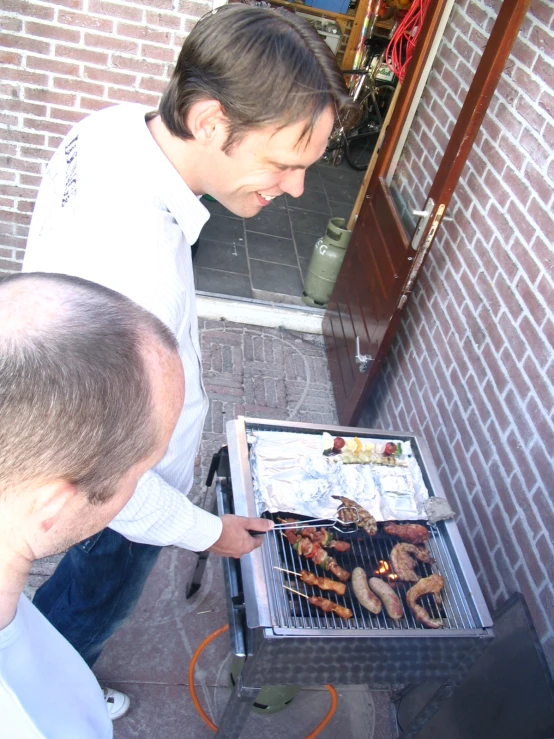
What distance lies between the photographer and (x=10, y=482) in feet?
3.14

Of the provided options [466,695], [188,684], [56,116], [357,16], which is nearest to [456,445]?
[466,695]

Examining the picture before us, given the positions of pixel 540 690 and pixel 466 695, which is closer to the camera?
pixel 540 690

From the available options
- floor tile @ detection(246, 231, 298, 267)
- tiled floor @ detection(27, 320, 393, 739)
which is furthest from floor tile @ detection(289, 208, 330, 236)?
tiled floor @ detection(27, 320, 393, 739)

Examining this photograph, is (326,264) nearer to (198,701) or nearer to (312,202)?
(312,202)

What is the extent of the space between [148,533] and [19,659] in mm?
1048

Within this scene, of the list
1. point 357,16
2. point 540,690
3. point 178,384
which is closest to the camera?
point 178,384

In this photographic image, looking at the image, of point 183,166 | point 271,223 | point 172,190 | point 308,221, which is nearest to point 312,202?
point 308,221

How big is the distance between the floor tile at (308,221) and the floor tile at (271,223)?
108 mm

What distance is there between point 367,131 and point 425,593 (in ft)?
27.4

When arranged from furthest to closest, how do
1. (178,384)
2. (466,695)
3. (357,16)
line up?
(357,16) < (466,695) < (178,384)

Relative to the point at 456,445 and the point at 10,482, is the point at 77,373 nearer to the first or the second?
the point at 10,482

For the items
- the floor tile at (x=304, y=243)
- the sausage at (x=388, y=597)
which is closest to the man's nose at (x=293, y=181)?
the sausage at (x=388, y=597)

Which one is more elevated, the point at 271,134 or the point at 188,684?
the point at 271,134

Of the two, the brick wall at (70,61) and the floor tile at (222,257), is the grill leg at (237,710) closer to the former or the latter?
the brick wall at (70,61)
